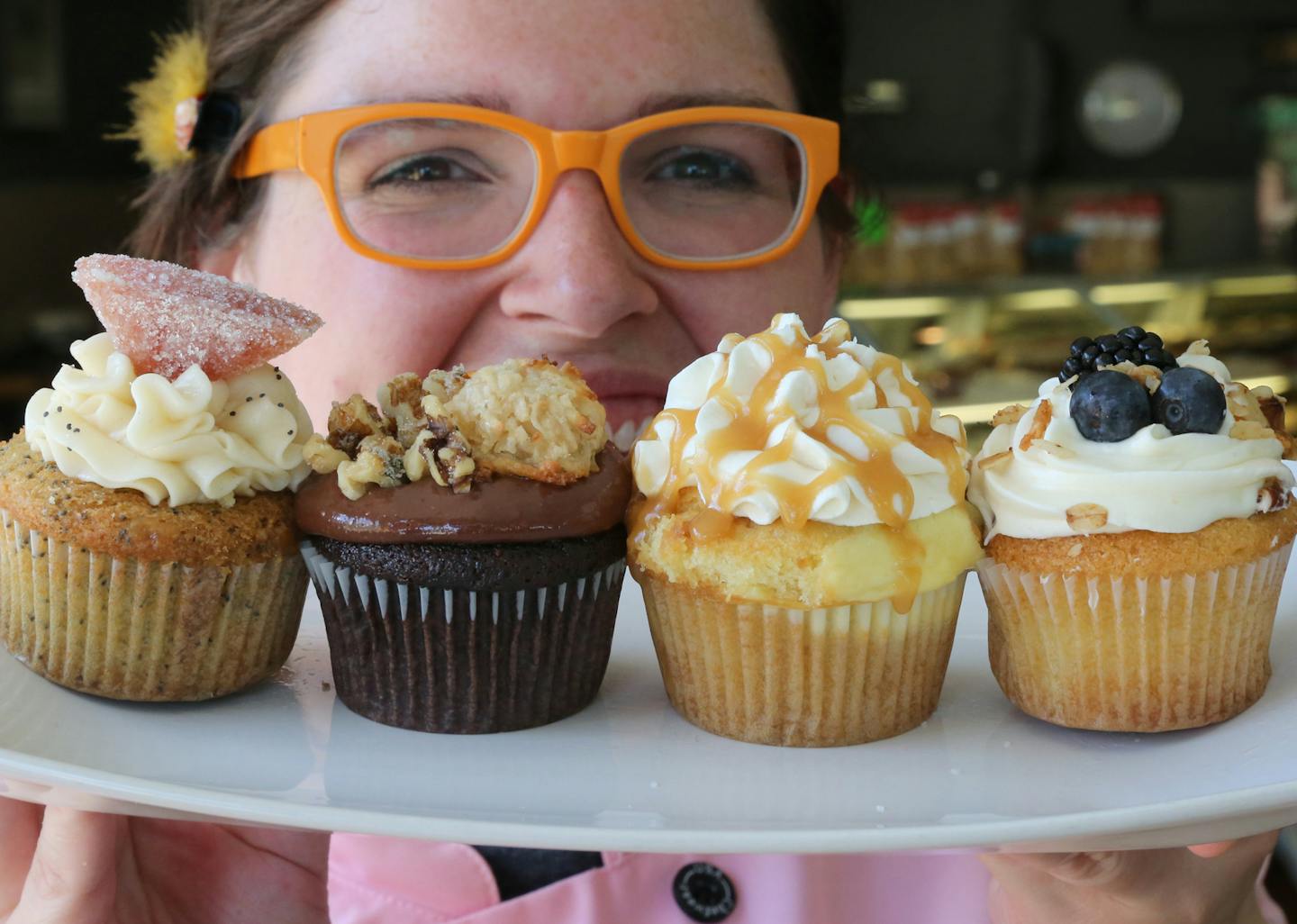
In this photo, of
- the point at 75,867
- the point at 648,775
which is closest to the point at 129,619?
the point at 75,867

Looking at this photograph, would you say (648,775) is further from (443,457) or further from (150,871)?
(150,871)

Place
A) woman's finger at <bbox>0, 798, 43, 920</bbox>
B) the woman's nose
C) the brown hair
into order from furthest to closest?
the brown hair < the woman's nose < woman's finger at <bbox>0, 798, 43, 920</bbox>

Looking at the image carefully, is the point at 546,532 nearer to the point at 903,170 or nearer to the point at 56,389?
the point at 56,389

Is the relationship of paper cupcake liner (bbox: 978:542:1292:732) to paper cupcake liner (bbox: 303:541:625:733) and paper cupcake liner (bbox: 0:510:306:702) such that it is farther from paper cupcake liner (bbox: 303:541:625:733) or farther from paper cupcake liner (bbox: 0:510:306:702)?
paper cupcake liner (bbox: 0:510:306:702)

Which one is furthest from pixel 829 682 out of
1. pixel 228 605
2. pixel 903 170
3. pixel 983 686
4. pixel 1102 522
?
pixel 903 170

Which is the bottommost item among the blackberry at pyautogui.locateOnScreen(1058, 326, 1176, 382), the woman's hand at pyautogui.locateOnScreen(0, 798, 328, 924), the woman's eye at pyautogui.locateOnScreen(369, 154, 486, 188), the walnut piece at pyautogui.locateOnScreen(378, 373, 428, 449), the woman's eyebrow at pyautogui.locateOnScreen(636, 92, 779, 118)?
the woman's hand at pyautogui.locateOnScreen(0, 798, 328, 924)

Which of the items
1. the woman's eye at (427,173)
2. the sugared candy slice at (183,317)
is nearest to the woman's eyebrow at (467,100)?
the woman's eye at (427,173)

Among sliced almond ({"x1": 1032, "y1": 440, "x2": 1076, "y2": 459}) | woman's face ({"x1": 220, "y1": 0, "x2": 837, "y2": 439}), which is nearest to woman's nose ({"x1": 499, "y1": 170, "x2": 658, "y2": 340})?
woman's face ({"x1": 220, "y1": 0, "x2": 837, "y2": 439})
